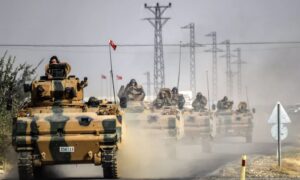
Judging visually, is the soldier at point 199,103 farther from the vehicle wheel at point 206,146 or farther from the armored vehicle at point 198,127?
the vehicle wheel at point 206,146

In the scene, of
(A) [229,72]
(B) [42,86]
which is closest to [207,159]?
(B) [42,86]

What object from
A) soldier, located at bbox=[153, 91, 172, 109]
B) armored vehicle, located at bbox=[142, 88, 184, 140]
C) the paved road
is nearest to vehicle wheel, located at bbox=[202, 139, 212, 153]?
soldier, located at bbox=[153, 91, 172, 109]

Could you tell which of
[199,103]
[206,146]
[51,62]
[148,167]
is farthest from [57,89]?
[199,103]

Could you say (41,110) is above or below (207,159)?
above

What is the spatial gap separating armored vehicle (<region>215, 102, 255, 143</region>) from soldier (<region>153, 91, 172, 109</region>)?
805 cm

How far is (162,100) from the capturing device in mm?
38719

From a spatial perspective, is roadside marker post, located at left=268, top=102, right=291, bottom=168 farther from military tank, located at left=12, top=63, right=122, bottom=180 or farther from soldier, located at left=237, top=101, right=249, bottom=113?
soldier, located at left=237, top=101, right=249, bottom=113

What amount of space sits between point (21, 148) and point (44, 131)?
747 mm

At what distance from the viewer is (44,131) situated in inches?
883

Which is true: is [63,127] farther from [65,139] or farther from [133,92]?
[133,92]

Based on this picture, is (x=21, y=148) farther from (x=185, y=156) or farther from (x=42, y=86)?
(x=185, y=156)

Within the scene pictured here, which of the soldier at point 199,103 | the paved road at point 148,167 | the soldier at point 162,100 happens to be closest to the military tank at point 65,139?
the paved road at point 148,167

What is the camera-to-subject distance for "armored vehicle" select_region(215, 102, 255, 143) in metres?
46.4

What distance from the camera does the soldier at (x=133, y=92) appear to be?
116 feet
